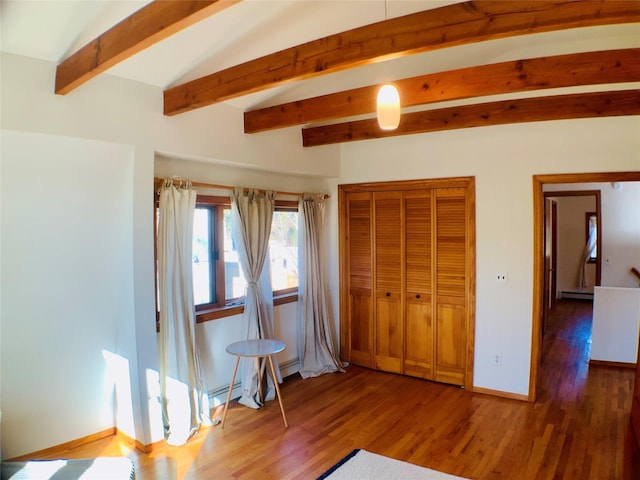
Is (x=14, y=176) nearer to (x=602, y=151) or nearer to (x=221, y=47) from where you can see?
(x=221, y=47)

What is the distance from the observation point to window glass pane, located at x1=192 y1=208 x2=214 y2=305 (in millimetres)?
3783

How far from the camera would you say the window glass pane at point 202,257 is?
12.4 ft

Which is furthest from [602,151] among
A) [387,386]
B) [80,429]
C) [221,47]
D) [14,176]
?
[80,429]

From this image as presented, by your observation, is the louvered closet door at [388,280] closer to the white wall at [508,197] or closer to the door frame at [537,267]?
the white wall at [508,197]

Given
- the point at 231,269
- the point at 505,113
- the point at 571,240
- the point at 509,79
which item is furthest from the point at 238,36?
the point at 571,240

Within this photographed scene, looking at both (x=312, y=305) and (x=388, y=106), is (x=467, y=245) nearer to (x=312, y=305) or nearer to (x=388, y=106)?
(x=312, y=305)

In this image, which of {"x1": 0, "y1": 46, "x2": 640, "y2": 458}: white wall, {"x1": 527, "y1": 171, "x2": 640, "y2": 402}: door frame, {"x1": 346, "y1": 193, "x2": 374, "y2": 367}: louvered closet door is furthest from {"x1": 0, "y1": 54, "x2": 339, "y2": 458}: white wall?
{"x1": 527, "y1": 171, "x2": 640, "y2": 402}: door frame

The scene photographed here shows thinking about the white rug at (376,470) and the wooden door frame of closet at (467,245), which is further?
the wooden door frame of closet at (467,245)

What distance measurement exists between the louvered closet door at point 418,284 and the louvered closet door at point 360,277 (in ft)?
1.49

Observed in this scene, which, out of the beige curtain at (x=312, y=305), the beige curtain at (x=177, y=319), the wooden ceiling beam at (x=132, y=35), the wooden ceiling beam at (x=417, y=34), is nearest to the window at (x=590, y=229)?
the beige curtain at (x=312, y=305)

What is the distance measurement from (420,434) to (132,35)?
10.9 ft

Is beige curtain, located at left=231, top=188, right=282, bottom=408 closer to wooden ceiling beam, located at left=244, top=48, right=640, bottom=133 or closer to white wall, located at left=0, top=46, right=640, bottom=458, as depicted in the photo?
white wall, located at left=0, top=46, right=640, bottom=458

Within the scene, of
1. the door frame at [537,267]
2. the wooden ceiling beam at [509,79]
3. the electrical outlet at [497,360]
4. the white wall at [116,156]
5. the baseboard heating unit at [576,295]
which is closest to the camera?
the white wall at [116,156]

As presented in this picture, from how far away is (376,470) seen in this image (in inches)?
112
